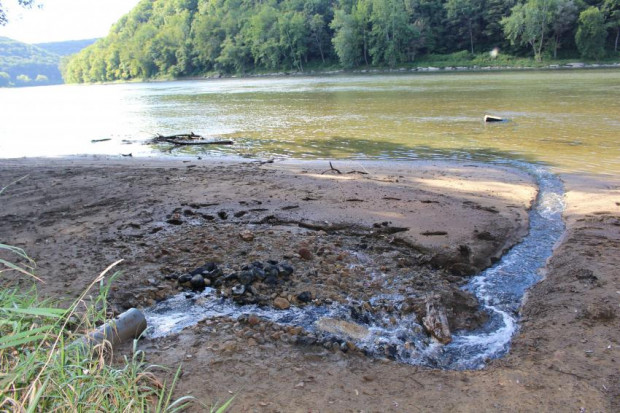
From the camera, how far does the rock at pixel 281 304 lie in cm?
457

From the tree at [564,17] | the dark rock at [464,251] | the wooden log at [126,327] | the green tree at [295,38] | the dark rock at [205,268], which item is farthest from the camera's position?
the green tree at [295,38]

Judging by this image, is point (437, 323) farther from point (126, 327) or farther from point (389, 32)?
point (389, 32)

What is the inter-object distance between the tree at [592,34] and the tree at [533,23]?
4869mm

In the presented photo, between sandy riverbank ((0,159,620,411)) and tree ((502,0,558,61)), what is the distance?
70047mm

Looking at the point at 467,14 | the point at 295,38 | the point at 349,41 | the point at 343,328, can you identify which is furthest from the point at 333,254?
the point at 295,38

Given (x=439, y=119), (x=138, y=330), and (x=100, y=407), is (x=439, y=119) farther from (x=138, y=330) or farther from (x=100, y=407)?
(x=100, y=407)

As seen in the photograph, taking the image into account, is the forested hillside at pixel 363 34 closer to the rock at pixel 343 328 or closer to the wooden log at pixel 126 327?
the rock at pixel 343 328

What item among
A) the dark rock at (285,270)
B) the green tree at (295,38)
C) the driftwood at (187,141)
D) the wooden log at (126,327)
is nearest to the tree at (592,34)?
the green tree at (295,38)

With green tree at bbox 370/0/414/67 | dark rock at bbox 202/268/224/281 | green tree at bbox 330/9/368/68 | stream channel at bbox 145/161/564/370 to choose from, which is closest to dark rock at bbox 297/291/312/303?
stream channel at bbox 145/161/564/370

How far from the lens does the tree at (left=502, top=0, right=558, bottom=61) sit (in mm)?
67250

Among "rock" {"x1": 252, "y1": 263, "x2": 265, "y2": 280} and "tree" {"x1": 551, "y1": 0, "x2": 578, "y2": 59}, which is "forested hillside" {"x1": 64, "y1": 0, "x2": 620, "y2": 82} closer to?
"tree" {"x1": 551, "y1": 0, "x2": 578, "y2": 59}

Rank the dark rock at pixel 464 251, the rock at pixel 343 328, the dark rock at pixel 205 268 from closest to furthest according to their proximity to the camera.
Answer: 1. the rock at pixel 343 328
2. the dark rock at pixel 205 268
3. the dark rock at pixel 464 251

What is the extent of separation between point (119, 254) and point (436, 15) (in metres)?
96.6

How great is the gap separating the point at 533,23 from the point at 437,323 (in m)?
78.0
